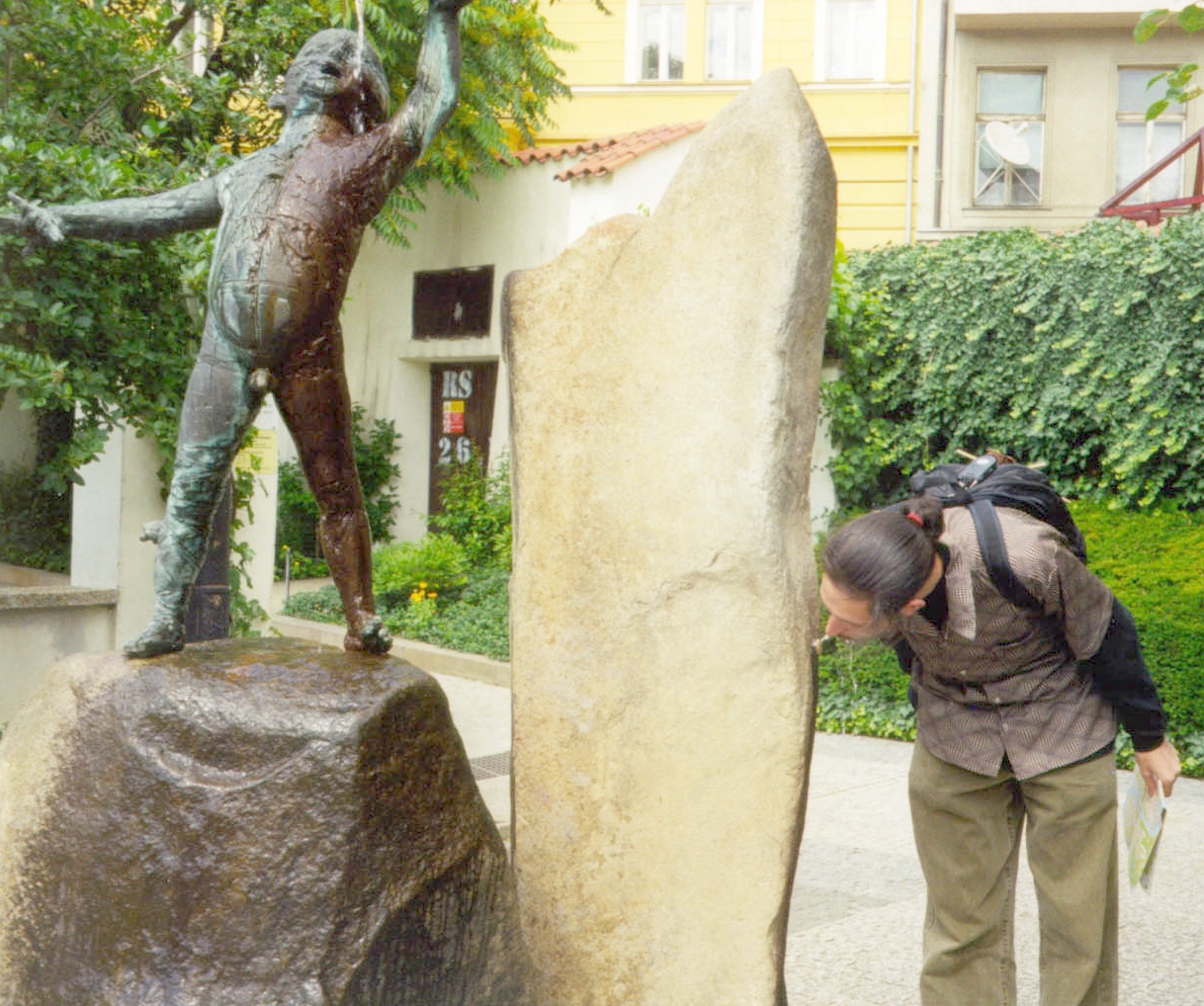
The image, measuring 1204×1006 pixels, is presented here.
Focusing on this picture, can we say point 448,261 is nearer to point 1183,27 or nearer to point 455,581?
point 455,581

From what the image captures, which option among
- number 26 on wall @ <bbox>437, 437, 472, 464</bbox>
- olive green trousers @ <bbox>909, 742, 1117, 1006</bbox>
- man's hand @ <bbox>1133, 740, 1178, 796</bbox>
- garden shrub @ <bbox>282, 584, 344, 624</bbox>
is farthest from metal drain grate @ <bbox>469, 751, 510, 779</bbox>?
number 26 on wall @ <bbox>437, 437, 472, 464</bbox>

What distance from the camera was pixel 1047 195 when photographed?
14328 mm

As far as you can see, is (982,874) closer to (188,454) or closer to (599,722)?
(599,722)

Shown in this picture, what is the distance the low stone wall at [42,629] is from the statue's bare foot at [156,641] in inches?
142

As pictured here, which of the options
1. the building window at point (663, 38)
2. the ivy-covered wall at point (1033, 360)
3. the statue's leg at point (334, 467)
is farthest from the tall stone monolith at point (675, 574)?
the building window at point (663, 38)

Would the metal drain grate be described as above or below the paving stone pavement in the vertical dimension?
below

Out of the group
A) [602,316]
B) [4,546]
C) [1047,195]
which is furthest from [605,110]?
[602,316]

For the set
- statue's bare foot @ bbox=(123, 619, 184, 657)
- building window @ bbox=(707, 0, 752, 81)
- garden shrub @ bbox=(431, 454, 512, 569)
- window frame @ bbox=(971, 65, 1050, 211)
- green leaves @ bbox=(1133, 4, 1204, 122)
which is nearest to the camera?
statue's bare foot @ bbox=(123, 619, 184, 657)

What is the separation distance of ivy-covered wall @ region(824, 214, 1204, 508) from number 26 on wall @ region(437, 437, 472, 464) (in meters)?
4.32

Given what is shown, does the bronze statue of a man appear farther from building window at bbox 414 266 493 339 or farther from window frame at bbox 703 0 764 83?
window frame at bbox 703 0 764 83

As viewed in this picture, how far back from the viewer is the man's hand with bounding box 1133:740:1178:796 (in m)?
2.89

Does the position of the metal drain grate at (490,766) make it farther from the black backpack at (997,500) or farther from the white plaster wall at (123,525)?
the black backpack at (997,500)

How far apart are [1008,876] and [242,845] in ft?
5.55

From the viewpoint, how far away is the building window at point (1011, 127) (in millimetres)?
14352
